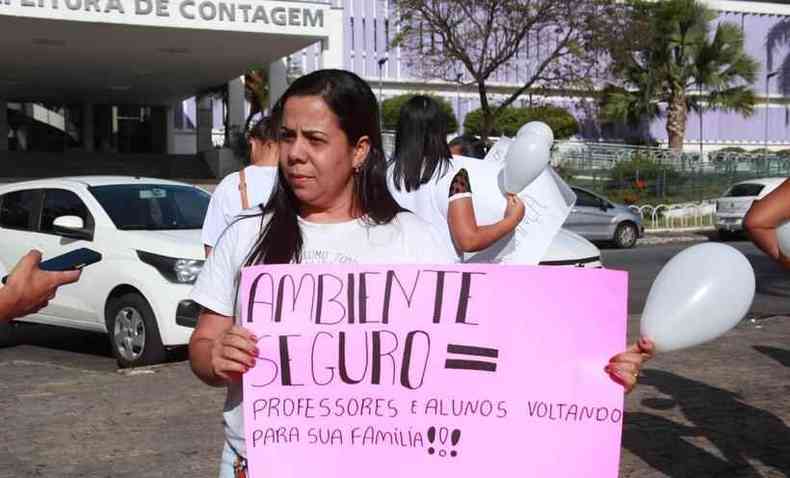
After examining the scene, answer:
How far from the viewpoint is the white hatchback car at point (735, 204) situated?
23.4 metres

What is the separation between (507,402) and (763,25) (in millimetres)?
57662

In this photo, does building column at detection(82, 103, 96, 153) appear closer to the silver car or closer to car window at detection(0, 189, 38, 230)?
the silver car

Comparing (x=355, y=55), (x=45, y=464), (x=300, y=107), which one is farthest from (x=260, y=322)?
(x=355, y=55)

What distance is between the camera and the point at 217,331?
2449 mm

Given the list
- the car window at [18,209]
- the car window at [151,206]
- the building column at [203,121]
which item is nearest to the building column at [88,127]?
the building column at [203,121]

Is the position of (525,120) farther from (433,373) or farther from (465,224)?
(433,373)

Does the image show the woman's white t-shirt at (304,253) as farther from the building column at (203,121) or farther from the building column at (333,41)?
the building column at (203,121)

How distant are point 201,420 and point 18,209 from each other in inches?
176

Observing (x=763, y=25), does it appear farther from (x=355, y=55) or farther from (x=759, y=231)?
(x=759, y=231)

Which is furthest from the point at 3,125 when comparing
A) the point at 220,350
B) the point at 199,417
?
the point at 220,350

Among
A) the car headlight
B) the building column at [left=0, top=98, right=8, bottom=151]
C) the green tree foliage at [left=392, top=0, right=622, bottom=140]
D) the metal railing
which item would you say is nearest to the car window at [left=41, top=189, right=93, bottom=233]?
the car headlight

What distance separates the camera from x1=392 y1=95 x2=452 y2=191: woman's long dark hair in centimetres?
402

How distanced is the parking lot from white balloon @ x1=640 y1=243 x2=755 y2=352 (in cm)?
255

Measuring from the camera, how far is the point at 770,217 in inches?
131
